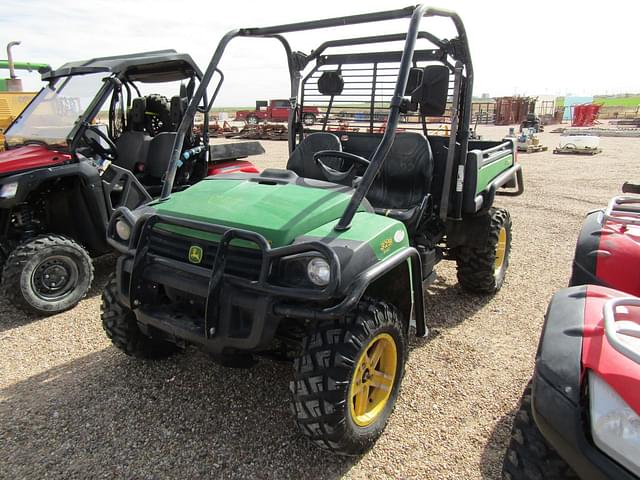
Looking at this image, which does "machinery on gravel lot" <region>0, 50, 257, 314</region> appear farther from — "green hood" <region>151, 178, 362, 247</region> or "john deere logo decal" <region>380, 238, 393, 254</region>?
"john deere logo decal" <region>380, 238, 393, 254</region>

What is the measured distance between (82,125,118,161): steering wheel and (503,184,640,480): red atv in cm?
429

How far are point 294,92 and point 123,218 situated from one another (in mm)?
2205

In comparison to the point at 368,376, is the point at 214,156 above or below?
above

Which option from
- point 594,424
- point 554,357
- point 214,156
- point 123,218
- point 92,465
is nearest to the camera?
point 594,424

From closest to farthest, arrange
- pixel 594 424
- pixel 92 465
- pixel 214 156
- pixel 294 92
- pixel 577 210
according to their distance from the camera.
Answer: pixel 594 424
pixel 92 465
pixel 294 92
pixel 214 156
pixel 577 210

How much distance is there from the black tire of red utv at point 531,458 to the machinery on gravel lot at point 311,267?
29.2 inches

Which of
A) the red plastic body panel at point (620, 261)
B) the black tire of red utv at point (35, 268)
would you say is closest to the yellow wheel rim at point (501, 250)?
the red plastic body panel at point (620, 261)

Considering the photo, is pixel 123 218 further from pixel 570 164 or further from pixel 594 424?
pixel 570 164

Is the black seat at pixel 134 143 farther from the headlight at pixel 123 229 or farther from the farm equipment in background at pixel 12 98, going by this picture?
the farm equipment in background at pixel 12 98

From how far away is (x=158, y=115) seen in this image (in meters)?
5.54

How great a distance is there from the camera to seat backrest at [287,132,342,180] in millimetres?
3533

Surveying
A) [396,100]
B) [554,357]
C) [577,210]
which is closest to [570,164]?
[577,210]

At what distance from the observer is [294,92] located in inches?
169

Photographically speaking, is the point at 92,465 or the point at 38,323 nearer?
the point at 92,465
